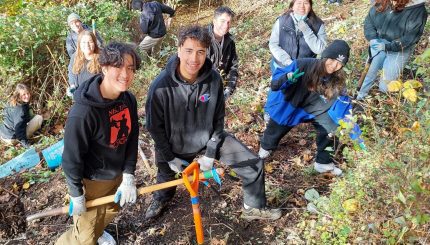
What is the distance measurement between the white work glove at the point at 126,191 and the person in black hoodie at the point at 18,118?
12.5 feet

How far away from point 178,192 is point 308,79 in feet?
6.01

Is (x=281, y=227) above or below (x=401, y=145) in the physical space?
below

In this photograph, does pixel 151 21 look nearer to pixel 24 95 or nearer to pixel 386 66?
pixel 24 95

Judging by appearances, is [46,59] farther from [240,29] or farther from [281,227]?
[281,227]

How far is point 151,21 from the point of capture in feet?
25.1

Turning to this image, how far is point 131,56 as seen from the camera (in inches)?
102

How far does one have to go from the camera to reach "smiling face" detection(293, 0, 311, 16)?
425 centimetres

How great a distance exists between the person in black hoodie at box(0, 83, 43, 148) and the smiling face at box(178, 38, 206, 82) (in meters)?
4.05

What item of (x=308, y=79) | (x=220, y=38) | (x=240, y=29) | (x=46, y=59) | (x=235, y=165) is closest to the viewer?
(x=235, y=165)

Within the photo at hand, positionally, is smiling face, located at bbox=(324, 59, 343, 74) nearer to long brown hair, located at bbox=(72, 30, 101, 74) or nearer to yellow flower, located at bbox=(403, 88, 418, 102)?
yellow flower, located at bbox=(403, 88, 418, 102)

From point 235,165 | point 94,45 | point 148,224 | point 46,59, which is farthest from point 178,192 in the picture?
point 46,59

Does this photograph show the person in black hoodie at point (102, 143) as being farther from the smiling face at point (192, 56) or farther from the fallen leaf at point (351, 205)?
the fallen leaf at point (351, 205)

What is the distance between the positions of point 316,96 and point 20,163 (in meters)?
3.92

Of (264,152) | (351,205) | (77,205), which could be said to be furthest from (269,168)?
(77,205)
